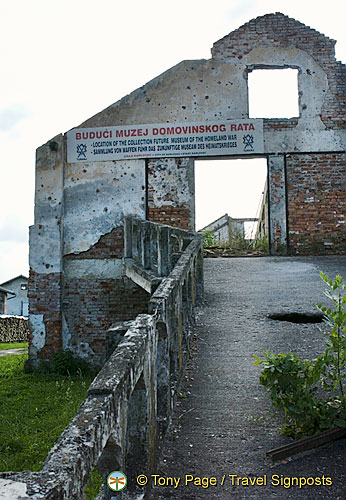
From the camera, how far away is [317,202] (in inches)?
542

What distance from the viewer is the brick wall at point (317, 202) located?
1373cm

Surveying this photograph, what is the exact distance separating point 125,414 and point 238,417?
68.9 inches

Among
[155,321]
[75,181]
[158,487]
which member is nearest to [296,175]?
[75,181]

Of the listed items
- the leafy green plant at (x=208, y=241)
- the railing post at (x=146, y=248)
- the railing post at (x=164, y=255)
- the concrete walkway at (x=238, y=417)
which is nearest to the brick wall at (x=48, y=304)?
the railing post at (x=146, y=248)

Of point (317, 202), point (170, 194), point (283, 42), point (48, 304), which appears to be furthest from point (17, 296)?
point (283, 42)

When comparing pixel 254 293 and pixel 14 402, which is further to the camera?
pixel 14 402

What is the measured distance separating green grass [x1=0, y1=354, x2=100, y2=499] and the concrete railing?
2470 mm

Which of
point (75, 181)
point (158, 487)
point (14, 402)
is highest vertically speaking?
point (75, 181)

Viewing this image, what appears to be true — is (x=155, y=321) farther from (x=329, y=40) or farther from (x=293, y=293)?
(x=329, y=40)

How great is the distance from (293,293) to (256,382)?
385 cm

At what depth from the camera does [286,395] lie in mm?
4090

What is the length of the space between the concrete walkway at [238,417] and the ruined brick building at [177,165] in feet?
18.2

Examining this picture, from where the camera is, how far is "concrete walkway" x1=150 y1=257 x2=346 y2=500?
3.48m
